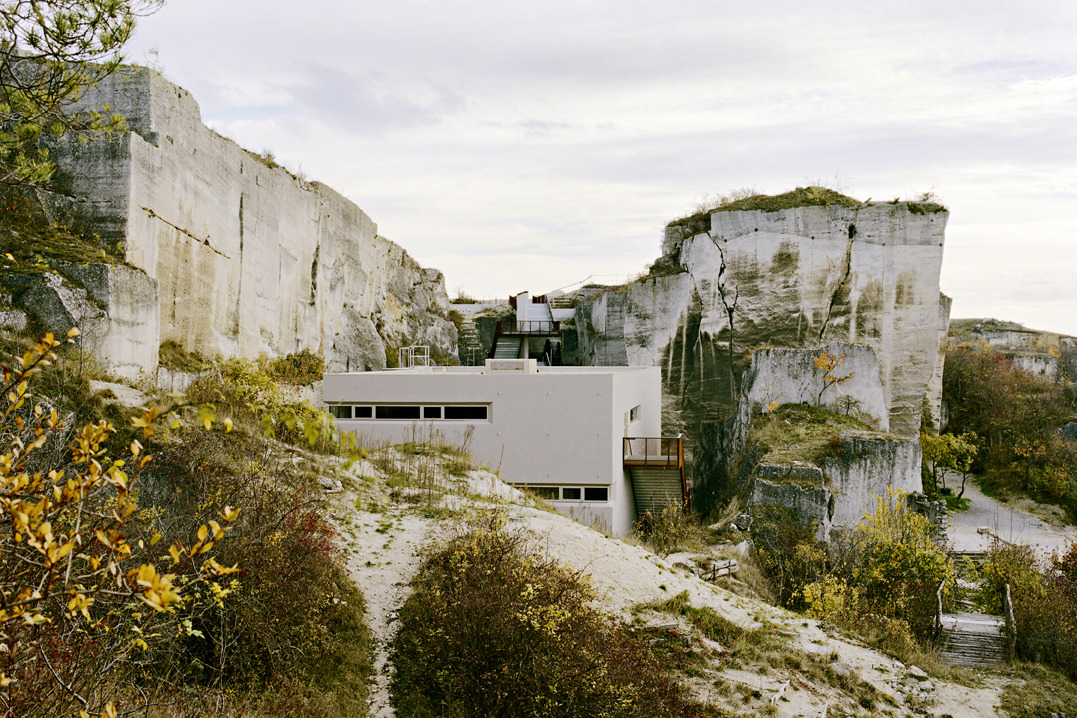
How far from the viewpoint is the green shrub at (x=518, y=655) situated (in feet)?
20.8

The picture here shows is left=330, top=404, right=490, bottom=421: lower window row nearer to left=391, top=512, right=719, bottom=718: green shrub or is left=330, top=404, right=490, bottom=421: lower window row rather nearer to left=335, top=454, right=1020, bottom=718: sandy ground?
left=335, top=454, right=1020, bottom=718: sandy ground

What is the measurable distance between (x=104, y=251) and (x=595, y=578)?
961 cm

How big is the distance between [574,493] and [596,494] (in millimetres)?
536

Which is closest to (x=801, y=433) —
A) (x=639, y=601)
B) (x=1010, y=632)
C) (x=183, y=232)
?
(x=1010, y=632)

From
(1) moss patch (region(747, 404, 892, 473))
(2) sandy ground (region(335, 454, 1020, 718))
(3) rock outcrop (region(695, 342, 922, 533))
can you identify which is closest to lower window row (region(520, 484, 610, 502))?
(3) rock outcrop (region(695, 342, 922, 533))

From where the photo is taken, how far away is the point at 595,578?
380 inches

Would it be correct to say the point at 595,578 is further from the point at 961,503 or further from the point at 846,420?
the point at 961,503

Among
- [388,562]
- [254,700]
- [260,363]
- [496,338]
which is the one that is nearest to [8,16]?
[254,700]

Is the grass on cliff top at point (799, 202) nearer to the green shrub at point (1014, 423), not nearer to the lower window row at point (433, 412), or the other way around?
the green shrub at point (1014, 423)

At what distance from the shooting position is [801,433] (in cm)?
1884

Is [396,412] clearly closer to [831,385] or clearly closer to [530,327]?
[831,385]

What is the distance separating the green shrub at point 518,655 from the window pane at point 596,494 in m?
A: 9.13

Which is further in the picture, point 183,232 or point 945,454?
point 945,454

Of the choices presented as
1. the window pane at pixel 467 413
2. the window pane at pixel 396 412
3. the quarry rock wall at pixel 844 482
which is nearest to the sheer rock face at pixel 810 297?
the quarry rock wall at pixel 844 482
